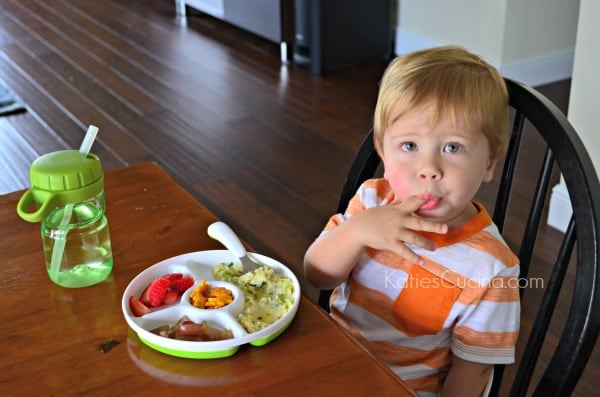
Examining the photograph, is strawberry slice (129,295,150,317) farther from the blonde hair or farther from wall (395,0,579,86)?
wall (395,0,579,86)

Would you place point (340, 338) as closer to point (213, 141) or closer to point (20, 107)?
point (213, 141)

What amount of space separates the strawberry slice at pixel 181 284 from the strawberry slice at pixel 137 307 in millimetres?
40

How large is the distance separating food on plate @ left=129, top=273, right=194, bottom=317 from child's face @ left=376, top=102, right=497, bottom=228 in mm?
312

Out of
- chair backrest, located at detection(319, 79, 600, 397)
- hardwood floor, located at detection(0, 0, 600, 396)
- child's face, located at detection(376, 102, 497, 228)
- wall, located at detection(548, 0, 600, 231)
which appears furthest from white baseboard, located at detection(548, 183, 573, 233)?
child's face, located at detection(376, 102, 497, 228)

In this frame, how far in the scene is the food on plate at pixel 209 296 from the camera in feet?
3.01

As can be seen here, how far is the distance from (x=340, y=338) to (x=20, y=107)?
10.3 feet

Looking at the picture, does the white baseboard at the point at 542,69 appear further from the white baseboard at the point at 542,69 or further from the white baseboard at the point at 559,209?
the white baseboard at the point at 559,209

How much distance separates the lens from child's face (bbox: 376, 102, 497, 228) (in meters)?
1.06

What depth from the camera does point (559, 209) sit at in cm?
263

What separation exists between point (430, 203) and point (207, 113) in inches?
103

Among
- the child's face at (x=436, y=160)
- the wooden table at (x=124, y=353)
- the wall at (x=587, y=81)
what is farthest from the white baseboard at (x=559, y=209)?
the wooden table at (x=124, y=353)

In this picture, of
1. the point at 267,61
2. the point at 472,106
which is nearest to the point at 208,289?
the point at 472,106

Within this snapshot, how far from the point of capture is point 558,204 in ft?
8.61

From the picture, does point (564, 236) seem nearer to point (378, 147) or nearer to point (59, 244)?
point (378, 147)
